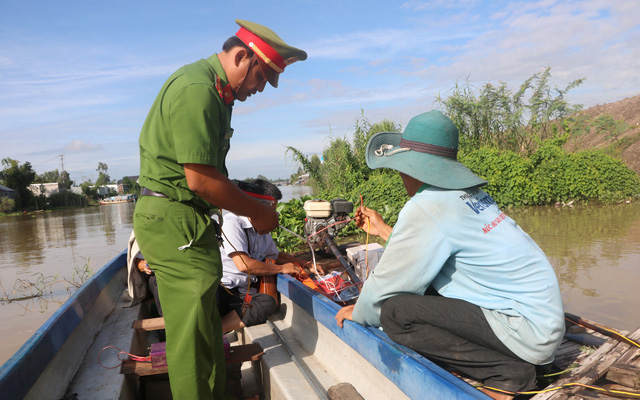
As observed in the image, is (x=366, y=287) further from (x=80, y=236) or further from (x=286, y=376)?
(x=80, y=236)

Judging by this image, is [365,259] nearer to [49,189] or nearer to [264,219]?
[264,219]

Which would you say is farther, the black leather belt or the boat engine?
the boat engine

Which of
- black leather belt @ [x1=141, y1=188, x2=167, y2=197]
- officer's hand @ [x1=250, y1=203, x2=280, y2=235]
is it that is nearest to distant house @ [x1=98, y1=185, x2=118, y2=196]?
black leather belt @ [x1=141, y1=188, x2=167, y2=197]

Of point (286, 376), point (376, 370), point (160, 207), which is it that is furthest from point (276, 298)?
point (160, 207)

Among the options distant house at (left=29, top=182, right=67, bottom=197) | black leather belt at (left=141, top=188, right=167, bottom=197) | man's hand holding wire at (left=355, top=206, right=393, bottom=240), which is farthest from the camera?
distant house at (left=29, top=182, right=67, bottom=197)

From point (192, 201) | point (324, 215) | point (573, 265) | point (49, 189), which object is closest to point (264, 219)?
point (192, 201)

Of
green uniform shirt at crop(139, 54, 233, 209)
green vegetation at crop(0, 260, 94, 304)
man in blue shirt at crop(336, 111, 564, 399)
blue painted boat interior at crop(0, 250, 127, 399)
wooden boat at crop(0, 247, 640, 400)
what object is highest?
green uniform shirt at crop(139, 54, 233, 209)

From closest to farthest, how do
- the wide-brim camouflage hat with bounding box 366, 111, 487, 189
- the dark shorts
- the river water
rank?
1. the wide-brim camouflage hat with bounding box 366, 111, 487, 189
2. the dark shorts
3. the river water

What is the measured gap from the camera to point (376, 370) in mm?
2092

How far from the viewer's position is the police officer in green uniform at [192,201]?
182 cm

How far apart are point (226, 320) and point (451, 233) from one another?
1.65 metres

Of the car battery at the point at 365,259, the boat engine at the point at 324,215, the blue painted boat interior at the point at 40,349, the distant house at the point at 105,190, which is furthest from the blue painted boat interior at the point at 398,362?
the distant house at the point at 105,190

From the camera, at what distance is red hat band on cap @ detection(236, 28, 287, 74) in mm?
1856

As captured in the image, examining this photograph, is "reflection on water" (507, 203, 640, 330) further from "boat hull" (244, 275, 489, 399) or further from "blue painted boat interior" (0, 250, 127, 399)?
"blue painted boat interior" (0, 250, 127, 399)
